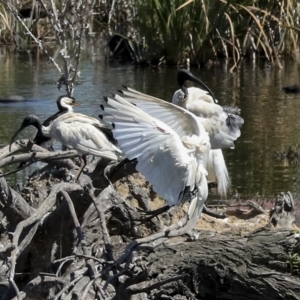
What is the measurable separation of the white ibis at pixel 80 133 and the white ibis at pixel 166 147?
1.17 metres

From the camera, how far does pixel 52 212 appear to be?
237 inches

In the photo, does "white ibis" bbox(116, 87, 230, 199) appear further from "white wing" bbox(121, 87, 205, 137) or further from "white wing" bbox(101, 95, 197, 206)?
"white wing" bbox(101, 95, 197, 206)

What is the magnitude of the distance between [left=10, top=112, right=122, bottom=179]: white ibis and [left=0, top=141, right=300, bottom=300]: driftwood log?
50 centimetres

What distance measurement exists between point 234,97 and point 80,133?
8.52 metres

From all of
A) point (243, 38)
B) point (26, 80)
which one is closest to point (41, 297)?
point (26, 80)

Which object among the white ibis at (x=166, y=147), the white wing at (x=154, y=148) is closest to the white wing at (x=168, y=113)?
the white ibis at (x=166, y=147)

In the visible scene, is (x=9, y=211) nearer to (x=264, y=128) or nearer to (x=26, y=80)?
(x=264, y=128)

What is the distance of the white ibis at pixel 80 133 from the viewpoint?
22.9 ft

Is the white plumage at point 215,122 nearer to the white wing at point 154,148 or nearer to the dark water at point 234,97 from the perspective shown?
the white wing at point 154,148

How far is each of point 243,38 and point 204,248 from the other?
1506cm

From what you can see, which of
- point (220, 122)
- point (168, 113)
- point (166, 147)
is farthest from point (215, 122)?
point (166, 147)

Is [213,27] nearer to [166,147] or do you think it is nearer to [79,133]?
[79,133]

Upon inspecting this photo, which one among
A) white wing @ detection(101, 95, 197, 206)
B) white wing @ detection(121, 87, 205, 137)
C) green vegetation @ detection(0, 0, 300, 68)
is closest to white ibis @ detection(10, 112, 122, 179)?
white wing @ detection(121, 87, 205, 137)

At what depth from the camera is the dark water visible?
10.1 metres
